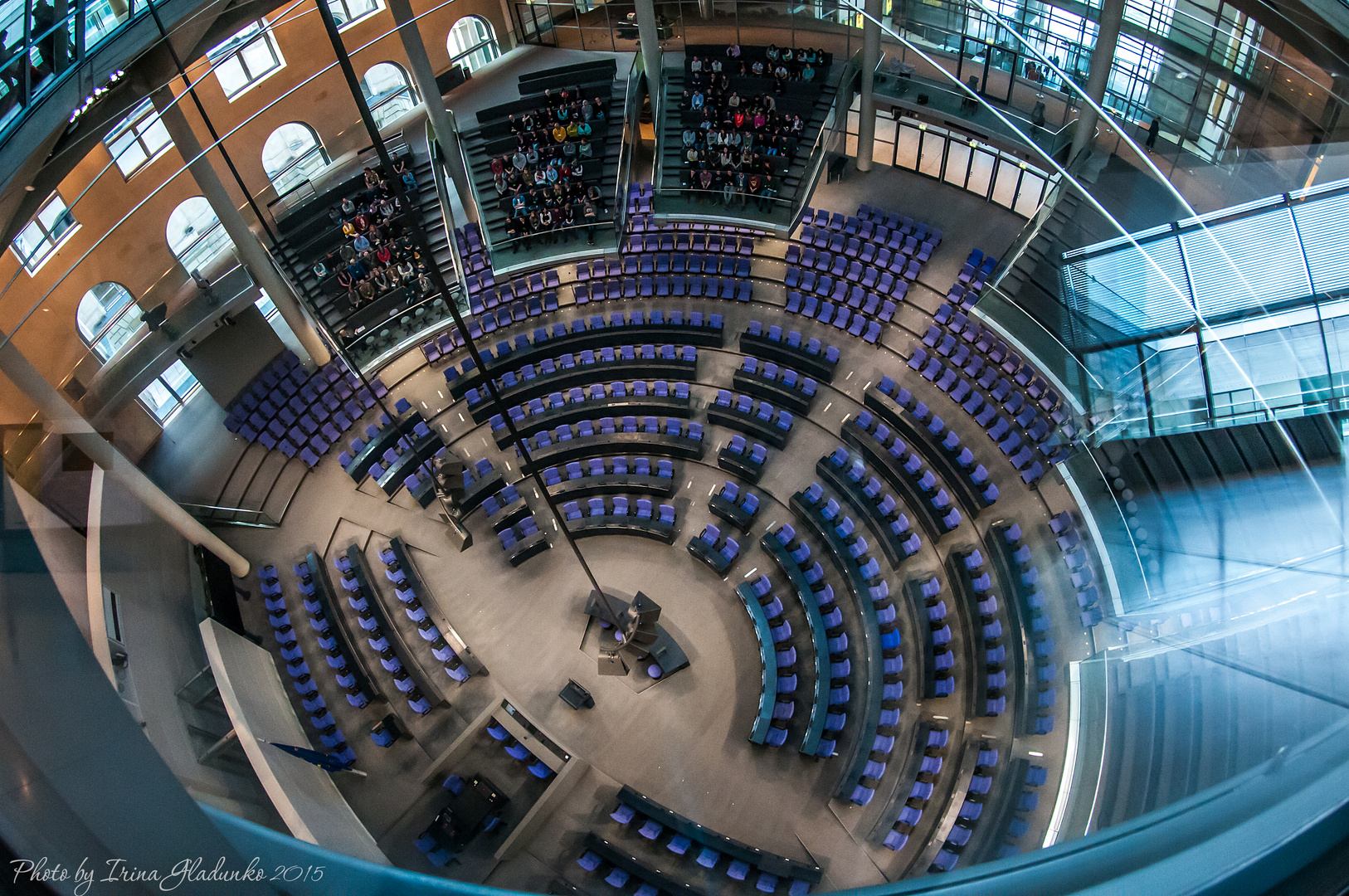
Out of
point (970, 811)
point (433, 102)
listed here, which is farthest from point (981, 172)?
point (970, 811)

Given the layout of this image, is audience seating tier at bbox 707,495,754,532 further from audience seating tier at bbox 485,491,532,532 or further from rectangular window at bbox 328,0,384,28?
rectangular window at bbox 328,0,384,28

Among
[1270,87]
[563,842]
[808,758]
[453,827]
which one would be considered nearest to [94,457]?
[453,827]

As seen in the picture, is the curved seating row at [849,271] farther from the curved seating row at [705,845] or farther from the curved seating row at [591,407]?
the curved seating row at [705,845]

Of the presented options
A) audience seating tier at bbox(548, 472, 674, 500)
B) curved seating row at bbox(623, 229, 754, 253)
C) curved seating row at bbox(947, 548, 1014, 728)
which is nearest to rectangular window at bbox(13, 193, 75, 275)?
audience seating tier at bbox(548, 472, 674, 500)

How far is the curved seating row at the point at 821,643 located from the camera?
16.1 metres

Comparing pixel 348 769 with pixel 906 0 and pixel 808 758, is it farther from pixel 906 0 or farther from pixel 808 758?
pixel 906 0

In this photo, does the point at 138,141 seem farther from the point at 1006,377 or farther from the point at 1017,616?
the point at 1017,616

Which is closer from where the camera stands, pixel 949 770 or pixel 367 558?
pixel 949 770

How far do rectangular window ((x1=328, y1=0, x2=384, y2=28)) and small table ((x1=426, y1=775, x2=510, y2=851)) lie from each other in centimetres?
1767

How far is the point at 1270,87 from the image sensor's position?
601 inches

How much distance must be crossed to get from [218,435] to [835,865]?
1573 centimetres

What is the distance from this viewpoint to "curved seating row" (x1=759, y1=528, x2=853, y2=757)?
634 inches

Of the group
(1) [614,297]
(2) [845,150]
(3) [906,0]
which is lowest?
(1) [614,297]

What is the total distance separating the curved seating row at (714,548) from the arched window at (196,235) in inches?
495
